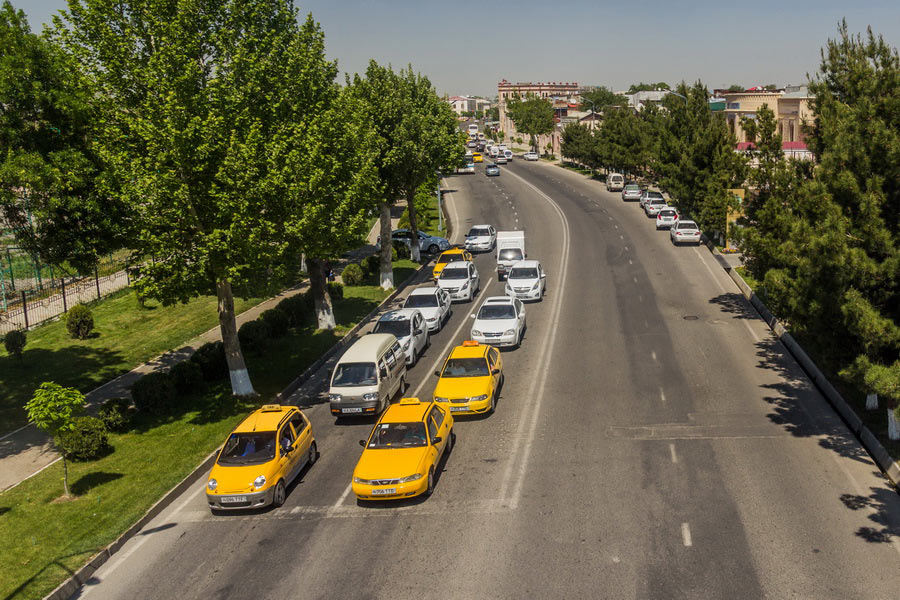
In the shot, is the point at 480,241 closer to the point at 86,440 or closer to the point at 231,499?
the point at 86,440

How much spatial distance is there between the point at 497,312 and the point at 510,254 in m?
14.4

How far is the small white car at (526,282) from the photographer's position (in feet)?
114

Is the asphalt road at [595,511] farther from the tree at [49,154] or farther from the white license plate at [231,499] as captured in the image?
the tree at [49,154]

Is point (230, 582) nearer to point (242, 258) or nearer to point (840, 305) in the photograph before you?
point (242, 258)

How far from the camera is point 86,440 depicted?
62.1ft

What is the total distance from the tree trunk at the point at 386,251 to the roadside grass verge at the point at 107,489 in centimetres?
1391

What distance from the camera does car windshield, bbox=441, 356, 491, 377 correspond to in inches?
840

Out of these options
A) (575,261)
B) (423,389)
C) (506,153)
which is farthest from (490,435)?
(506,153)

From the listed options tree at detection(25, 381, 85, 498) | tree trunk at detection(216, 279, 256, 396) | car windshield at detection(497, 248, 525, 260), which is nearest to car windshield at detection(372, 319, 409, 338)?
tree trunk at detection(216, 279, 256, 396)

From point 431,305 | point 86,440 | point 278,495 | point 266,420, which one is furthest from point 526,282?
point 86,440

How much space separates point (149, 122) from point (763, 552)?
17.9 m

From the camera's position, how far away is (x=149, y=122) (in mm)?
19953

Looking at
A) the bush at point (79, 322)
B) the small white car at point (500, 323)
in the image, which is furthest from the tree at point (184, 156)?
the bush at point (79, 322)

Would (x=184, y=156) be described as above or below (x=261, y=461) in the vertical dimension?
above
